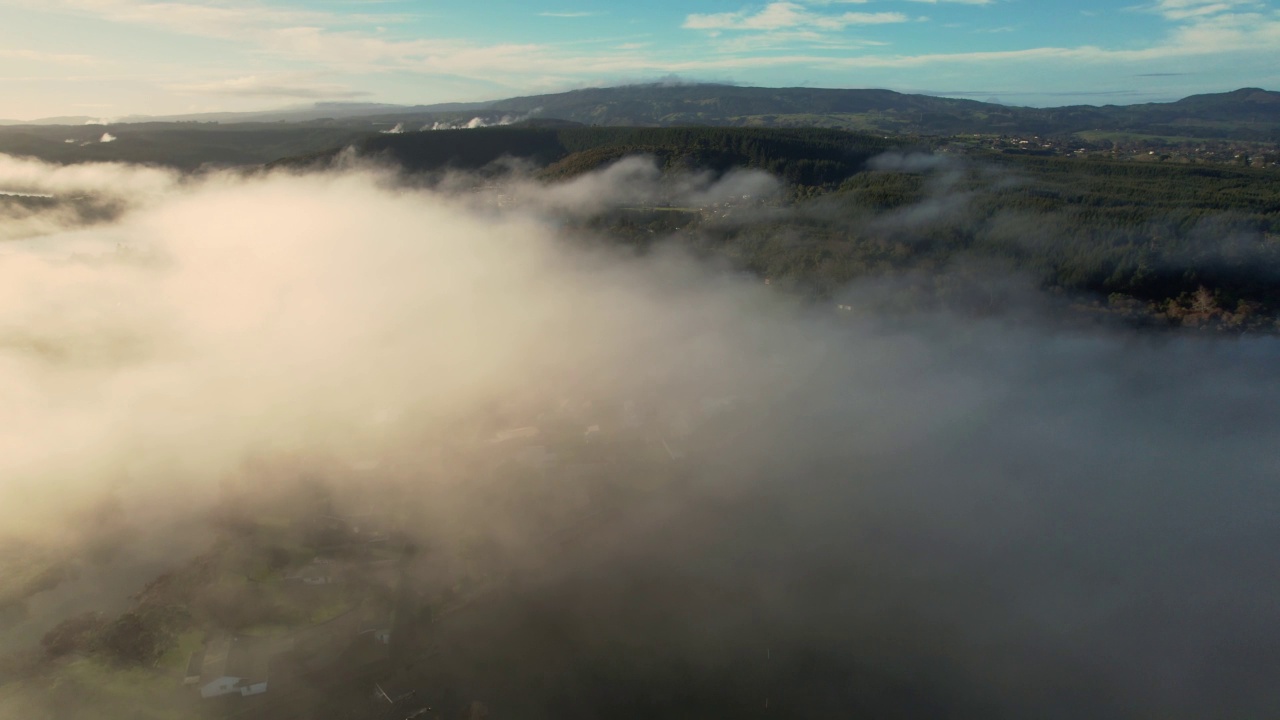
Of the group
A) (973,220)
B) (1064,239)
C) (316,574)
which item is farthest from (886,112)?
(316,574)

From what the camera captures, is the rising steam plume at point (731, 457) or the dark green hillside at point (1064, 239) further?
the dark green hillside at point (1064, 239)

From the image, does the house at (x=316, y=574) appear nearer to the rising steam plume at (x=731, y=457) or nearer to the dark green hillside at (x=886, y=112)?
the rising steam plume at (x=731, y=457)

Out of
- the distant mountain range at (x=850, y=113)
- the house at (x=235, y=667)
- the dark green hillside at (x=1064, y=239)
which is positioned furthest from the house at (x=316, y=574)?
the distant mountain range at (x=850, y=113)

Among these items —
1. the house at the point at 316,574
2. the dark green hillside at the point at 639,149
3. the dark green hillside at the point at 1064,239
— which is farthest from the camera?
the dark green hillside at the point at 639,149

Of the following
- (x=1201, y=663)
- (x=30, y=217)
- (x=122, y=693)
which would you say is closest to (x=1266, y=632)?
(x=1201, y=663)

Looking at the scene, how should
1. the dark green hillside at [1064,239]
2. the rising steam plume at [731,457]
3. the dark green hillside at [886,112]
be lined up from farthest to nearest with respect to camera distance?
the dark green hillside at [886,112]
the dark green hillside at [1064,239]
the rising steam plume at [731,457]

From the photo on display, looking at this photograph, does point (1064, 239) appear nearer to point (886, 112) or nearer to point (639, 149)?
point (639, 149)

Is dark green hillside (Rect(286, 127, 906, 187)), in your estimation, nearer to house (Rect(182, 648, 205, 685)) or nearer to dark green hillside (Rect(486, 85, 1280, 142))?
house (Rect(182, 648, 205, 685))

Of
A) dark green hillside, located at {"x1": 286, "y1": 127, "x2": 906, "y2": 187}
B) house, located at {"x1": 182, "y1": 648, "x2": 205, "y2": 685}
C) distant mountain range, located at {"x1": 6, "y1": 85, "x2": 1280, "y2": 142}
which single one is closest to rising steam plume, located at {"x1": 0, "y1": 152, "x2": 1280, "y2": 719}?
house, located at {"x1": 182, "y1": 648, "x2": 205, "y2": 685}
